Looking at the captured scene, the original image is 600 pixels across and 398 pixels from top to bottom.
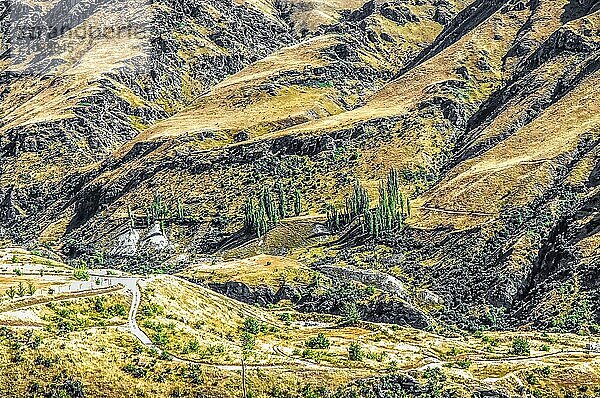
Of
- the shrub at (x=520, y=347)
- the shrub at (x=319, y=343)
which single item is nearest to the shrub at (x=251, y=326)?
the shrub at (x=319, y=343)

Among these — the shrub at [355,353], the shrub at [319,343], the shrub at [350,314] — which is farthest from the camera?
the shrub at [350,314]

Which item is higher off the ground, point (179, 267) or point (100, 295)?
point (100, 295)

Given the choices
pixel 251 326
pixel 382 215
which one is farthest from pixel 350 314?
pixel 382 215

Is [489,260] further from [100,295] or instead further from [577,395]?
[100,295]

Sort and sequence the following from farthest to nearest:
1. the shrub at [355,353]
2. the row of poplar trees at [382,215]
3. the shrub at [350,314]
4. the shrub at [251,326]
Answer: the row of poplar trees at [382,215]
the shrub at [350,314]
the shrub at [251,326]
the shrub at [355,353]

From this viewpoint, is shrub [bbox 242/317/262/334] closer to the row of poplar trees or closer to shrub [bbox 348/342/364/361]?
shrub [bbox 348/342/364/361]

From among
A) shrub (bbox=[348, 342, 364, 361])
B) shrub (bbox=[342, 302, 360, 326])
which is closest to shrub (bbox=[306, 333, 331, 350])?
shrub (bbox=[348, 342, 364, 361])

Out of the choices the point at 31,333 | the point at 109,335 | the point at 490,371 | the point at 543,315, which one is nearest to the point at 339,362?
the point at 490,371

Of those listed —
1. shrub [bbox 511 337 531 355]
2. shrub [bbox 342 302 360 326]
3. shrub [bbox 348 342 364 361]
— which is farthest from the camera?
shrub [bbox 342 302 360 326]

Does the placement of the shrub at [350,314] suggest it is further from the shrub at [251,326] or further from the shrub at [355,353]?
the shrub at [355,353]

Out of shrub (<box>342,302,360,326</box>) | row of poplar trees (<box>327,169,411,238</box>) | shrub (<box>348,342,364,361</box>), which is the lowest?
shrub (<box>342,302,360,326</box>)

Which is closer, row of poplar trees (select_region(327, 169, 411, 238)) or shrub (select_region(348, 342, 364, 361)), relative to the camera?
shrub (select_region(348, 342, 364, 361))
